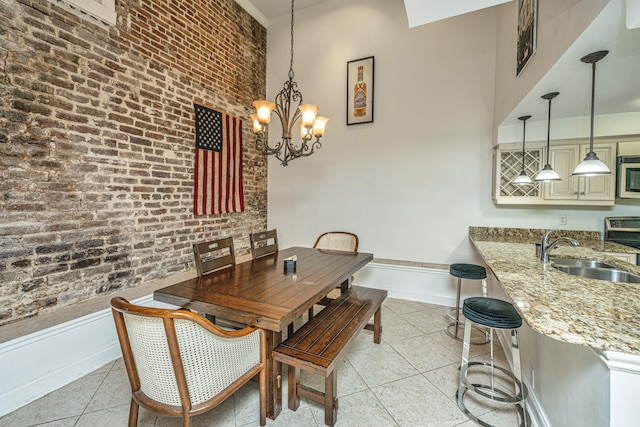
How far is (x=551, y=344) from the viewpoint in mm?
1547

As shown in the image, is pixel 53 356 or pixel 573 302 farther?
pixel 53 356

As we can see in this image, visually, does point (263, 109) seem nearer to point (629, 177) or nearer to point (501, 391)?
point (501, 391)

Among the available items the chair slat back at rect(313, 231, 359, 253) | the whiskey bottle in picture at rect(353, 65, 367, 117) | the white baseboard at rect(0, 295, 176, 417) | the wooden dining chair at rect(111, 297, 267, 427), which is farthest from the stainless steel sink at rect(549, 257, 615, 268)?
the white baseboard at rect(0, 295, 176, 417)

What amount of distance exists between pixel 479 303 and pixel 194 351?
1820mm

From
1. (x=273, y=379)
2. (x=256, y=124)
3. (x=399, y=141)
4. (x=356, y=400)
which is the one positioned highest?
(x=399, y=141)

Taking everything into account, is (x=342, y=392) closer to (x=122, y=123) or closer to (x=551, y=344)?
(x=551, y=344)

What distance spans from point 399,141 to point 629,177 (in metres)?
2.44

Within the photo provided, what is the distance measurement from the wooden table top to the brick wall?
1.26 meters

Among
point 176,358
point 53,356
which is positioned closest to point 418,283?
point 176,358

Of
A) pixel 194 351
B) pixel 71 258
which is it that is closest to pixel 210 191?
pixel 71 258

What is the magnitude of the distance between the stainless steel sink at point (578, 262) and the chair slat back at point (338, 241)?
235 centimetres

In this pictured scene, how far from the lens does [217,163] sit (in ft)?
12.9

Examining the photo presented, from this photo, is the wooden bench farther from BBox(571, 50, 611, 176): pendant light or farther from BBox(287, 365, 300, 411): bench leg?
BBox(571, 50, 611, 176): pendant light

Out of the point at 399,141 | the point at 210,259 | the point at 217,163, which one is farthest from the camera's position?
the point at 399,141
